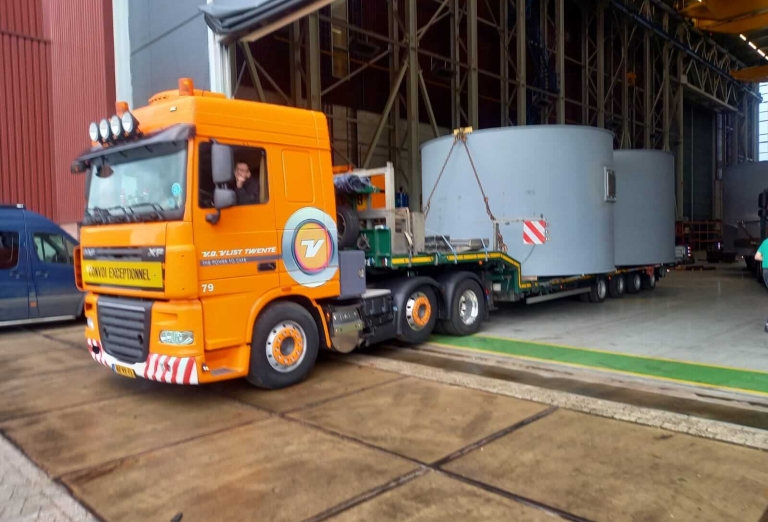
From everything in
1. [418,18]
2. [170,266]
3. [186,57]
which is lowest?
[170,266]

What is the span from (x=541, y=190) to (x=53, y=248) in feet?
30.0

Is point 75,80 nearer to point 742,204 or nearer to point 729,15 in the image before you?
point 742,204

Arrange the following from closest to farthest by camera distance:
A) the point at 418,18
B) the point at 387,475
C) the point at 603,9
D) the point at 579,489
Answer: the point at 579,489
the point at 387,475
the point at 418,18
the point at 603,9

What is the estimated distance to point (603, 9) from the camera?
28.7m

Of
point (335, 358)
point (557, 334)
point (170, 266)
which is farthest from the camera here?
point (557, 334)

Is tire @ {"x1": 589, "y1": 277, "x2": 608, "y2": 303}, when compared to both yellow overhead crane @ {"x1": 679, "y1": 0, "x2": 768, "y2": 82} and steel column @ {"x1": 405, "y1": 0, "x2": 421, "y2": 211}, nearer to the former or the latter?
steel column @ {"x1": 405, "y1": 0, "x2": 421, "y2": 211}

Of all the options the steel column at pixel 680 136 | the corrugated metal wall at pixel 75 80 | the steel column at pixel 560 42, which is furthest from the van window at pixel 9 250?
the steel column at pixel 680 136

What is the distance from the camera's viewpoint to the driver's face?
239 inches

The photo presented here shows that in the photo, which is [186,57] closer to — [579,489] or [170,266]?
[170,266]

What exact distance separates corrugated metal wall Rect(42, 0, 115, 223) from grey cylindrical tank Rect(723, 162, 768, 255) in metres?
20.2

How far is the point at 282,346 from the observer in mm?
6336

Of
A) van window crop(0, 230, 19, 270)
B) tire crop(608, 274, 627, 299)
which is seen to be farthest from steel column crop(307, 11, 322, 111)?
tire crop(608, 274, 627, 299)

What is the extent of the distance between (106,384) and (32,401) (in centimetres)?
80

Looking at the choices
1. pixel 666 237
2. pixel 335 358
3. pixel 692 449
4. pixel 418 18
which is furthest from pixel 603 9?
pixel 692 449
